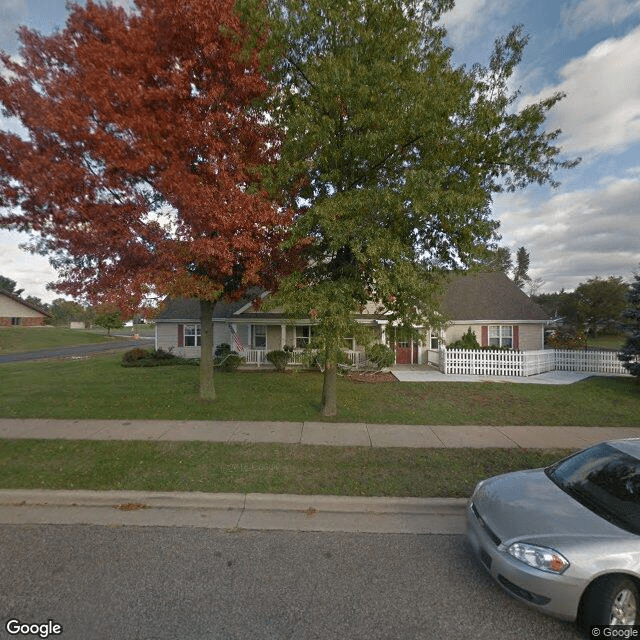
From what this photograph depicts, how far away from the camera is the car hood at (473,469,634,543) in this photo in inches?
112

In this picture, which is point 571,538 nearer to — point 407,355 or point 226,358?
point 226,358

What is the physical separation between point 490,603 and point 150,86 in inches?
354

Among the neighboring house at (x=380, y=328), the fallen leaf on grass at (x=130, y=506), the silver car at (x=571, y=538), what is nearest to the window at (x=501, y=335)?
the neighboring house at (x=380, y=328)

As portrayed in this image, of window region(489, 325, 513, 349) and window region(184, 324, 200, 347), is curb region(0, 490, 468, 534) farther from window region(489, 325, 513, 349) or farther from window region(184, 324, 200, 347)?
window region(489, 325, 513, 349)

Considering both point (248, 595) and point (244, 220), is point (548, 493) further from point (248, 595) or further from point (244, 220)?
point (244, 220)

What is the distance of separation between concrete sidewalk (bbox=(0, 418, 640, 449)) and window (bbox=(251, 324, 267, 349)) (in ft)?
36.5

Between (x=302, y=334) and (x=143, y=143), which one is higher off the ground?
(x=143, y=143)

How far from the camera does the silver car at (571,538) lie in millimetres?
2627

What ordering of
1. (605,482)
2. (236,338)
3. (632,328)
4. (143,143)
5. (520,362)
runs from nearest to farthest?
1. (605,482)
2. (143,143)
3. (632,328)
4. (520,362)
5. (236,338)

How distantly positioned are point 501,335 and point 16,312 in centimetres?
5687

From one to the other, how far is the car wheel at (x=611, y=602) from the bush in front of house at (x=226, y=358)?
49.6ft

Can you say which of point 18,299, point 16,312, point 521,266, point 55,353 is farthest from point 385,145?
point 521,266

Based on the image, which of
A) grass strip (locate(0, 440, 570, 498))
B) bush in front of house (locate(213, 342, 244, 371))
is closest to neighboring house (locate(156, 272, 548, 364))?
bush in front of house (locate(213, 342, 244, 371))

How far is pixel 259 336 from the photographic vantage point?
19.1 m
